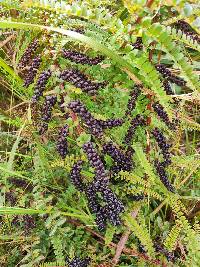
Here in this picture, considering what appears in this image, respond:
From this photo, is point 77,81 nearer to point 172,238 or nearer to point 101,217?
point 101,217

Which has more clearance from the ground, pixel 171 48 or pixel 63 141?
pixel 171 48

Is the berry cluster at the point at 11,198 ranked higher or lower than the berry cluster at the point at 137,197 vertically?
lower

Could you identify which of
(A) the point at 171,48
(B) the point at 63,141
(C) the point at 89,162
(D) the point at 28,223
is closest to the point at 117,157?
(C) the point at 89,162

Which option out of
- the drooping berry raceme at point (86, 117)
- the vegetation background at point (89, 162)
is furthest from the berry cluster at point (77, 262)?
the drooping berry raceme at point (86, 117)

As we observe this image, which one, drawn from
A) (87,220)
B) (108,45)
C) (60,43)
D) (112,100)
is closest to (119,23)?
(108,45)

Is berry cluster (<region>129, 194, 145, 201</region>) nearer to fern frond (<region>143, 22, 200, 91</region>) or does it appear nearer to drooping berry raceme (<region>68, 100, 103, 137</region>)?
drooping berry raceme (<region>68, 100, 103, 137</region>)

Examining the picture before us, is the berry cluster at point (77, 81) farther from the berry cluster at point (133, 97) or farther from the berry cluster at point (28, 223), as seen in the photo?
the berry cluster at point (28, 223)
